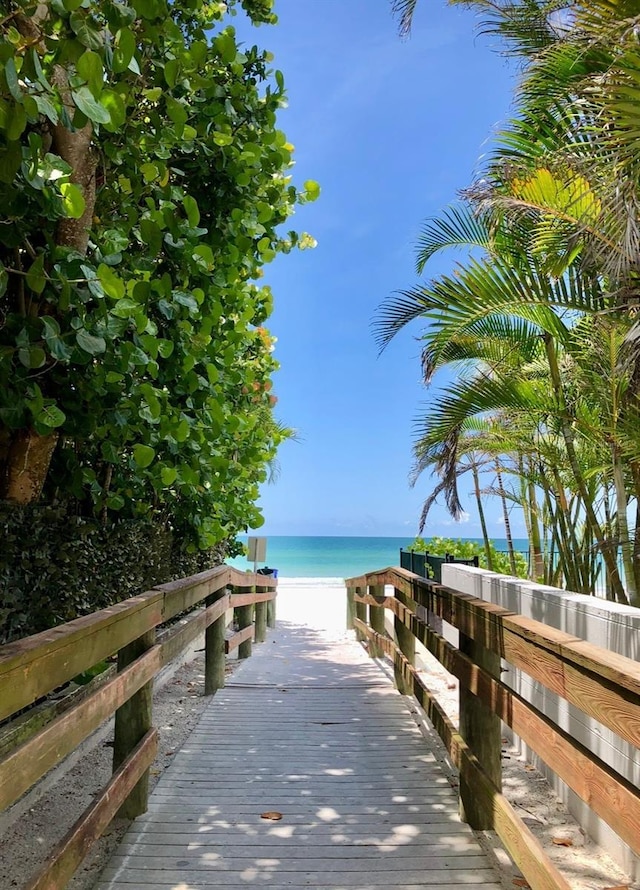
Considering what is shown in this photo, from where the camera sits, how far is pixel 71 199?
2.21 m

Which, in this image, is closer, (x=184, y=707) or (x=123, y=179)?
(x=123, y=179)

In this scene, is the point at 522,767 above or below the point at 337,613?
above

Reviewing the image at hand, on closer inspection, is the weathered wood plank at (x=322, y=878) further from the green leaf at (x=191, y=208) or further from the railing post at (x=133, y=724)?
the green leaf at (x=191, y=208)

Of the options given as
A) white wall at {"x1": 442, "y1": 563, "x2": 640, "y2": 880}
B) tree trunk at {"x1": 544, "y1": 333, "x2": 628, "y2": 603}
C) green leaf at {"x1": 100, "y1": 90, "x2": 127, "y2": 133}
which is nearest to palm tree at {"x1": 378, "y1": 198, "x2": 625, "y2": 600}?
tree trunk at {"x1": 544, "y1": 333, "x2": 628, "y2": 603}

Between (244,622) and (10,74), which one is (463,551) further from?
(10,74)

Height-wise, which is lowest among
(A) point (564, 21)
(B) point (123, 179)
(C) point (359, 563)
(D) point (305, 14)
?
(C) point (359, 563)

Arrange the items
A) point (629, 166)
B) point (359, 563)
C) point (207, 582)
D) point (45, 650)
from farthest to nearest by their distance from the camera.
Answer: point (359, 563) < point (207, 582) < point (629, 166) < point (45, 650)

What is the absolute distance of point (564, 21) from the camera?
4.73 metres

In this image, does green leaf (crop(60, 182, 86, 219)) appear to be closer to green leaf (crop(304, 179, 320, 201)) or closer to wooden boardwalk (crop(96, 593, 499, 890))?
green leaf (crop(304, 179, 320, 201))

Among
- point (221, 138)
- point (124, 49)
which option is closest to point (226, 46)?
point (221, 138)

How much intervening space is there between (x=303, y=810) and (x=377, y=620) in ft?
11.5

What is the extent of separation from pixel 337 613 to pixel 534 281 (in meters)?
12.7

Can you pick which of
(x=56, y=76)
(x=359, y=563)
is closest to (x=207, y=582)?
(x=56, y=76)

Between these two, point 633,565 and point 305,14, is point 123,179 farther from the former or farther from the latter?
point 305,14
